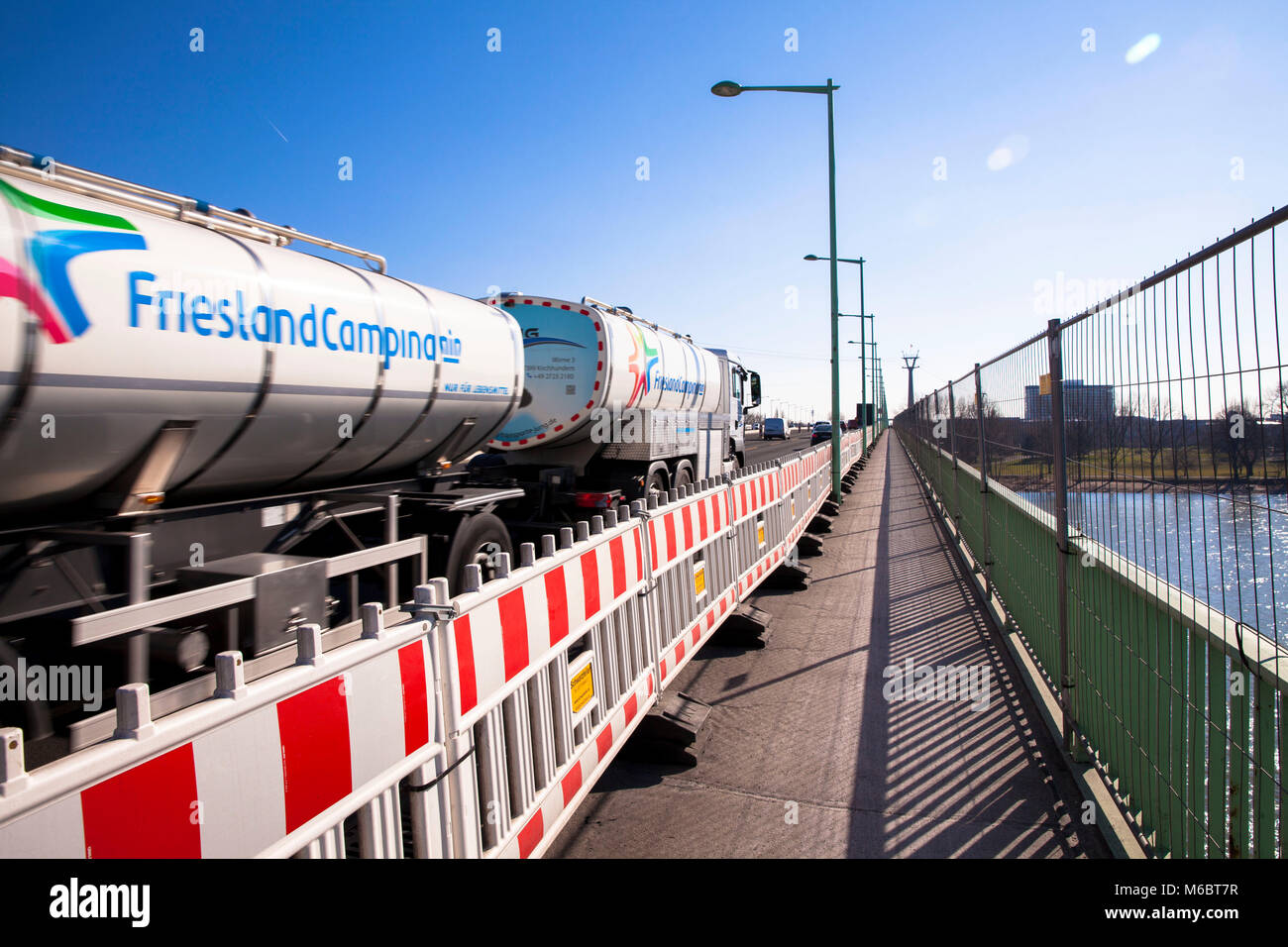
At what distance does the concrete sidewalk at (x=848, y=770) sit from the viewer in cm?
341

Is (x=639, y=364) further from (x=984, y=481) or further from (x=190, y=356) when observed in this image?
(x=190, y=356)

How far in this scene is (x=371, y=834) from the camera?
214 cm

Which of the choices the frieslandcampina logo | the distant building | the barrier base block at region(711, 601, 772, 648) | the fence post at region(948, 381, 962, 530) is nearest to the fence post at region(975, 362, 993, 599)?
the fence post at region(948, 381, 962, 530)

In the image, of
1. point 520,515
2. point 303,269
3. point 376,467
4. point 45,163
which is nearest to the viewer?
point 45,163

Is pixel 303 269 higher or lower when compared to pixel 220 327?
higher

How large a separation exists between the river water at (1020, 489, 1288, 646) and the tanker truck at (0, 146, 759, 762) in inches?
155

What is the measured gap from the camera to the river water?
2.04 m

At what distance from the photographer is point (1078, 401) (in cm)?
391

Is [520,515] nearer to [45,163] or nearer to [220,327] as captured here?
[220,327]

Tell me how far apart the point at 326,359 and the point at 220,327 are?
0.76 metres

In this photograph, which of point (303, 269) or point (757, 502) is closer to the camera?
point (303, 269)

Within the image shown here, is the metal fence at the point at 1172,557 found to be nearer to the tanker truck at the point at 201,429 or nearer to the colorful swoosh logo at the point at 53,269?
the tanker truck at the point at 201,429

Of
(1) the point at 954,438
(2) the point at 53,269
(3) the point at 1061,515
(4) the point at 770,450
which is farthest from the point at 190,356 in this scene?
(4) the point at 770,450
